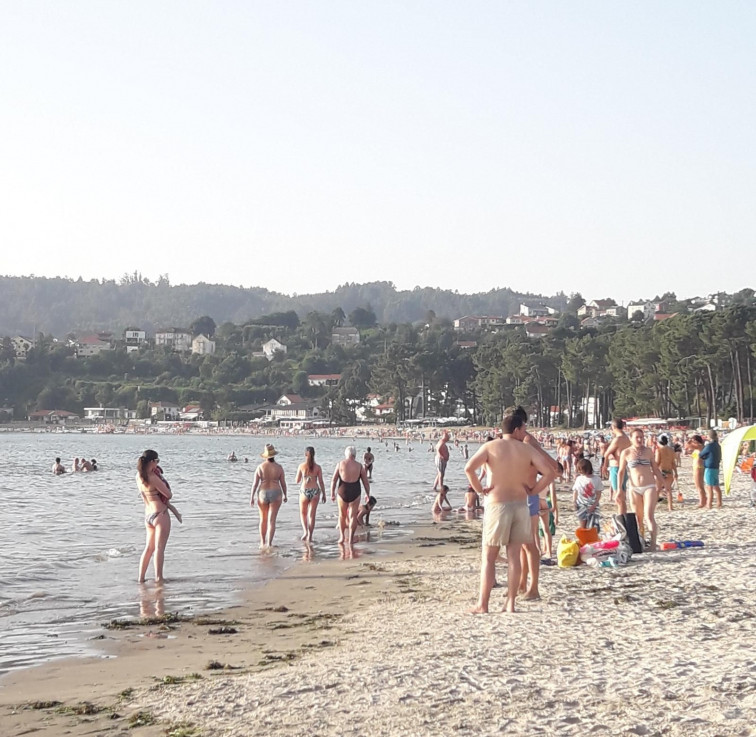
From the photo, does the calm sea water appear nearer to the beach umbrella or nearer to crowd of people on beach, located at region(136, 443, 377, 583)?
crowd of people on beach, located at region(136, 443, 377, 583)

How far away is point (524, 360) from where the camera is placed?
330ft

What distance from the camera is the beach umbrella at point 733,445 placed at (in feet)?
53.0

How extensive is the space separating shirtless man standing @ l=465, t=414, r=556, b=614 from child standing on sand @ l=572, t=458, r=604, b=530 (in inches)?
159

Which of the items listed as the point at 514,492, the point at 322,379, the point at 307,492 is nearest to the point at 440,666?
the point at 514,492

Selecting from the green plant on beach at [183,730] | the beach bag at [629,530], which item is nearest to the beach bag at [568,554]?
the beach bag at [629,530]

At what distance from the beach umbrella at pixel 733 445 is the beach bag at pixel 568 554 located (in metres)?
6.68

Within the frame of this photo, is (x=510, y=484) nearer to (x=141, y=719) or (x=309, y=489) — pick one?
(x=141, y=719)

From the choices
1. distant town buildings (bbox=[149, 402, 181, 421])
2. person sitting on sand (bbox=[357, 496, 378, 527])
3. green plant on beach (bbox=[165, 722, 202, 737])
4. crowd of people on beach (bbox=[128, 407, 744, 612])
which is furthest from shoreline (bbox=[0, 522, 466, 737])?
distant town buildings (bbox=[149, 402, 181, 421])

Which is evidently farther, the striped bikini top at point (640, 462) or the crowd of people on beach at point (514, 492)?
the striped bikini top at point (640, 462)

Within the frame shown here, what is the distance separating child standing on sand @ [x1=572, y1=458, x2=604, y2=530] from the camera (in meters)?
11.7

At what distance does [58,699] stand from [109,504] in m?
20.0

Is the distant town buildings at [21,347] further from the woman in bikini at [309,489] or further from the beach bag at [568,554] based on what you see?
the beach bag at [568,554]

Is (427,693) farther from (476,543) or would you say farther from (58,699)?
(476,543)

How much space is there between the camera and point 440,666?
6.13m
